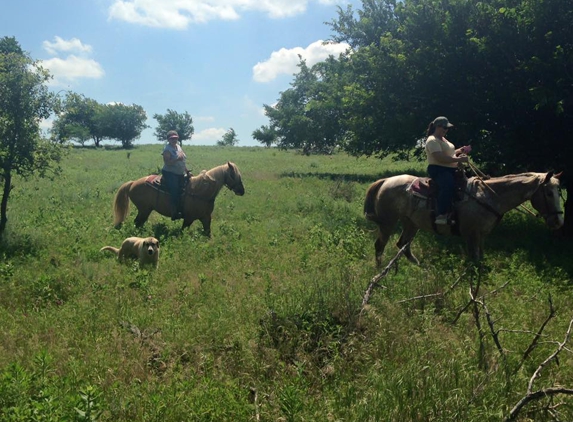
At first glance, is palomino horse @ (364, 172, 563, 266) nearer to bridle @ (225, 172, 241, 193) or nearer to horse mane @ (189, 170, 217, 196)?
bridle @ (225, 172, 241, 193)

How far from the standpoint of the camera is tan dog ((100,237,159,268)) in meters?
→ 8.03

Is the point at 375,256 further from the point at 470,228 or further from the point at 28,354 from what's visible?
the point at 28,354

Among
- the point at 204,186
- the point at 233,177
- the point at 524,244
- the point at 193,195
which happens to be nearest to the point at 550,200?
the point at 524,244

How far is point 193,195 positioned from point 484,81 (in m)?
8.33

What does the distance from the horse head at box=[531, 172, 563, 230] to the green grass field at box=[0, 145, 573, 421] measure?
1.08 metres

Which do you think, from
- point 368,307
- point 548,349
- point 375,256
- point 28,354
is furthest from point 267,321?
point 375,256

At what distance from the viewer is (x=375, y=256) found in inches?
359

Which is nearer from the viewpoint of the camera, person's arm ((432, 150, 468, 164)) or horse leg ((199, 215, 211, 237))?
person's arm ((432, 150, 468, 164))

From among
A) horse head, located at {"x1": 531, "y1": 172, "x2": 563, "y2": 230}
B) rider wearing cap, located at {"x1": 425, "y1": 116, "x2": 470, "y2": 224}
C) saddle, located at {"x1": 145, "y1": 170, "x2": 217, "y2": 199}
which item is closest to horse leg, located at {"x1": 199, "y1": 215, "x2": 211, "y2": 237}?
saddle, located at {"x1": 145, "y1": 170, "x2": 217, "y2": 199}

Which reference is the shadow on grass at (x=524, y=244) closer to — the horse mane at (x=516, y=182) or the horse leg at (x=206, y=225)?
the horse mane at (x=516, y=182)

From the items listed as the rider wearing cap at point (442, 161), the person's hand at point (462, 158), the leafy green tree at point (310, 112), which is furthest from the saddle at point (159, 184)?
the leafy green tree at point (310, 112)

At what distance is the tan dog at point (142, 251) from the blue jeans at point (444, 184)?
5.51m

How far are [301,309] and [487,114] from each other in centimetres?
906

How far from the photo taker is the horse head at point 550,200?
23.5 feet
